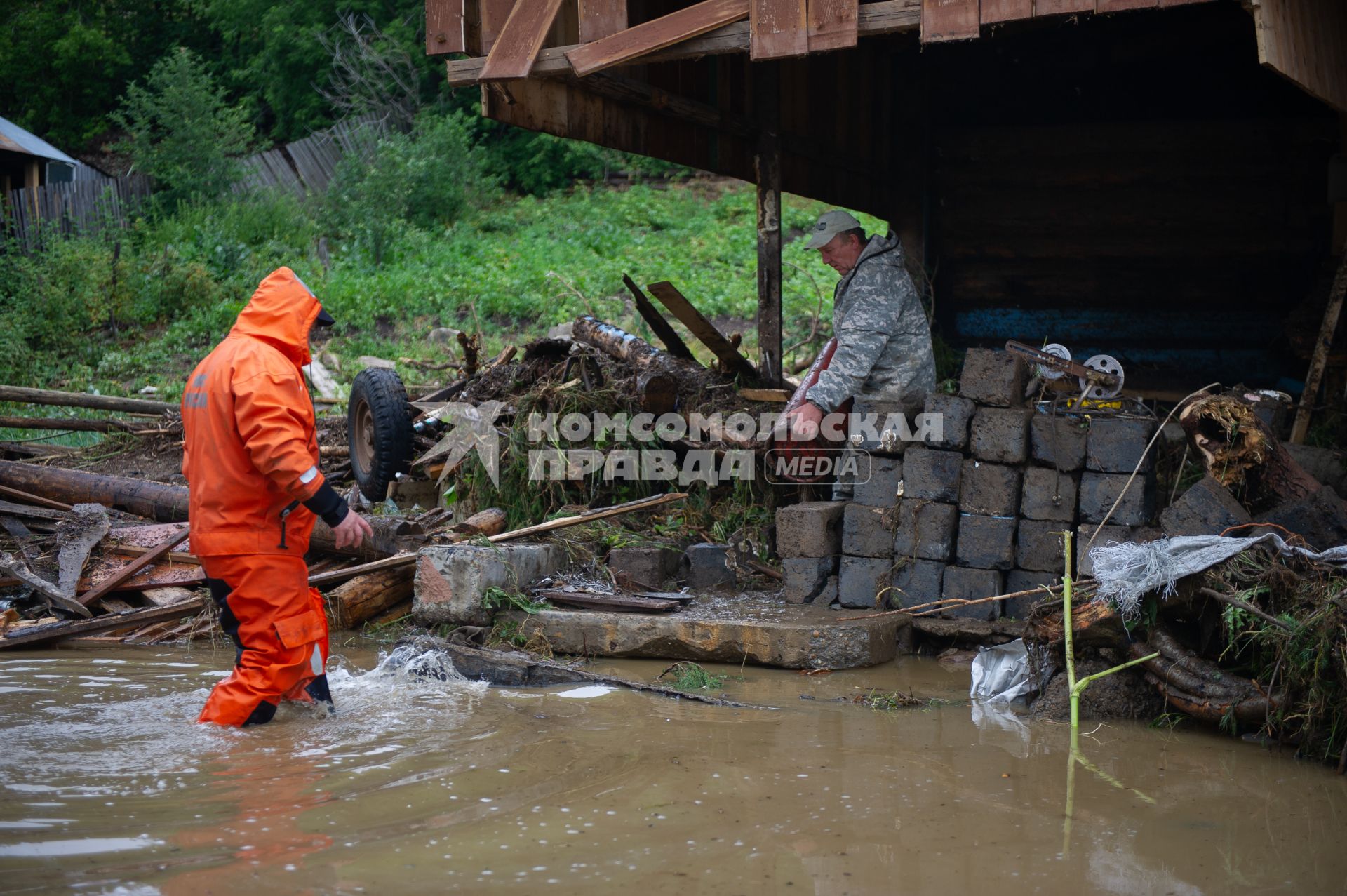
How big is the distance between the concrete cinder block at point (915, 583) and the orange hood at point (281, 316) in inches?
132

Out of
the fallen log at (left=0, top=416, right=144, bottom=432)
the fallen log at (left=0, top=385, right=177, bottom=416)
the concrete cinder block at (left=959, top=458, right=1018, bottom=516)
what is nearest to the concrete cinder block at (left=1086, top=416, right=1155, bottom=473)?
the concrete cinder block at (left=959, top=458, right=1018, bottom=516)

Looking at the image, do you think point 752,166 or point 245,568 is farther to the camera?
point 752,166

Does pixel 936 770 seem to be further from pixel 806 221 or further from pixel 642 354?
pixel 806 221

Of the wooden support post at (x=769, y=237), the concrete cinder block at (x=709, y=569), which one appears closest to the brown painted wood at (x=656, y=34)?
the wooden support post at (x=769, y=237)

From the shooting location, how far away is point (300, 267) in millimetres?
18609

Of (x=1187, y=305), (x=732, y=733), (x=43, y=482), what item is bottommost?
(x=732, y=733)

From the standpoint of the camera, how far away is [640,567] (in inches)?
266

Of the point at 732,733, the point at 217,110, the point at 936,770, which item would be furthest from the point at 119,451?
the point at 217,110

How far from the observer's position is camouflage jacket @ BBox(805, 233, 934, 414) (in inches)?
266

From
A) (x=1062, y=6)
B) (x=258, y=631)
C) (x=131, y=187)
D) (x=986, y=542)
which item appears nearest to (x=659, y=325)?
(x=986, y=542)

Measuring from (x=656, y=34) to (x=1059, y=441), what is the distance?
3216 millimetres

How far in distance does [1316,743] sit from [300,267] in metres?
17.1

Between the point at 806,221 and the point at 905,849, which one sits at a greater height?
the point at 806,221

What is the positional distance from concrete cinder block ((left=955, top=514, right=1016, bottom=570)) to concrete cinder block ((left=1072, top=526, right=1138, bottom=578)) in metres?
0.35
